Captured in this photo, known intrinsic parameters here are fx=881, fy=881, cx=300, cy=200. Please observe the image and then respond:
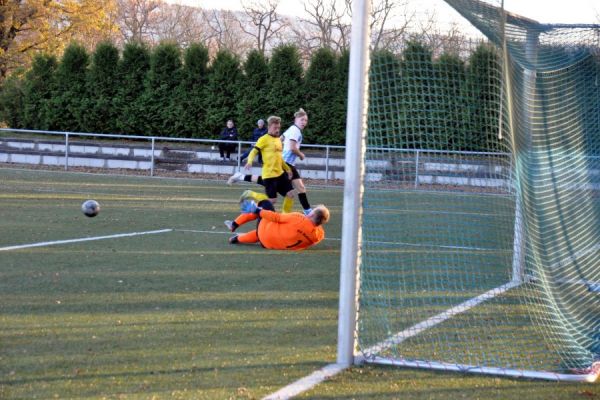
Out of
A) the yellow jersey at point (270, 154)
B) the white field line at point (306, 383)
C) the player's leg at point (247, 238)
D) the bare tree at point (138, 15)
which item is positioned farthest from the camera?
the bare tree at point (138, 15)

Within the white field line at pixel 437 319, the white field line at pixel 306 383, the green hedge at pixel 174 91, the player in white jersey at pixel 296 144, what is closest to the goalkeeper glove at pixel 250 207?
the player in white jersey at pixel 296 144

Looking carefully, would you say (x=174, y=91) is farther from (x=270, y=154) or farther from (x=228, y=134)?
(x=270, y=154)

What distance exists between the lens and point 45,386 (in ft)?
15.9

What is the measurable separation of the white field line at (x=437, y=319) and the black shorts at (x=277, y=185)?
526 centimetres

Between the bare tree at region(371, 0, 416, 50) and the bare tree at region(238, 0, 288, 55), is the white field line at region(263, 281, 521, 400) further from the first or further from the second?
Result: the bare tree at region(238, 0, 288, 55)

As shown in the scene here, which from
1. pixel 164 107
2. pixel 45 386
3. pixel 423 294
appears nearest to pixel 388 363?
pixel 45 386

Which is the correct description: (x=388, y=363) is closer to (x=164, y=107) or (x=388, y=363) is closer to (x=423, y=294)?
(x=423, y=294)

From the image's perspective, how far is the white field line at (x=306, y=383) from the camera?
15.8ft

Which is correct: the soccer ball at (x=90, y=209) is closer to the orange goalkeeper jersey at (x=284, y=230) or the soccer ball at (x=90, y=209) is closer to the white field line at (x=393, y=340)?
the orange goalkeeper jersey at (x=284, y=230)

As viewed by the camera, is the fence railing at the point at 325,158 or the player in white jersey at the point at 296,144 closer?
the player in white jersey at the point at 296,144

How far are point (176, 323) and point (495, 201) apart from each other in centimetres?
540

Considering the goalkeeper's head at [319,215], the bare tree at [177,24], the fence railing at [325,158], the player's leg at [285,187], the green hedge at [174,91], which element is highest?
the bare tree at [177,24]

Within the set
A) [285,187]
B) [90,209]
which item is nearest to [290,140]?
[285,187]

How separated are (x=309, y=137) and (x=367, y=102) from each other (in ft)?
88.4
